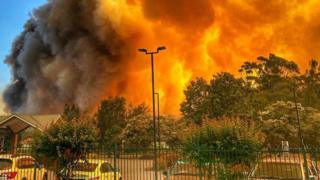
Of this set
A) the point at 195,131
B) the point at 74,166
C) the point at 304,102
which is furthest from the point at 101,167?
the point at 304,102

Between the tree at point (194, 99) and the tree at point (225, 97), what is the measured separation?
1.61 metres

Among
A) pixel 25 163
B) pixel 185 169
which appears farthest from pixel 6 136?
pixel 185 169

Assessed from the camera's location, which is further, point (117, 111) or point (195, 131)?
point (117, 111)

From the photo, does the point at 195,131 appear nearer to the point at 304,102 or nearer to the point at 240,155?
the point at 240,155

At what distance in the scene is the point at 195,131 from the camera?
37.6 ft

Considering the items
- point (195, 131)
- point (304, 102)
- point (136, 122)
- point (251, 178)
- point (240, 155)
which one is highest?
point (304, 102)

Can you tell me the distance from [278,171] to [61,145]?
8.46m

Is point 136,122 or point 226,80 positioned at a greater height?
point 226,80

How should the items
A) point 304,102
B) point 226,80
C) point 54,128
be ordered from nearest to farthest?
point 54,128 < point 226,80 < point 304,102

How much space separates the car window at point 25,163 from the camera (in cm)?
1163

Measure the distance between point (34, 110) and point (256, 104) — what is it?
42.9 m

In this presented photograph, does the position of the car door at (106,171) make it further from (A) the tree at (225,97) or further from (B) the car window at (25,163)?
(A) the tree at (225,97)

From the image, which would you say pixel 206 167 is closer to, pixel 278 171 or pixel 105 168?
pixel 278 171

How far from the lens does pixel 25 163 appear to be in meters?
12.0
